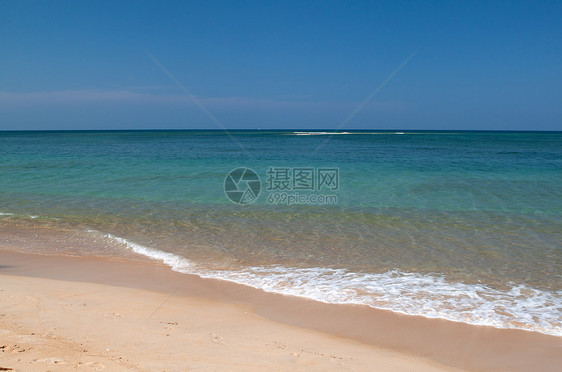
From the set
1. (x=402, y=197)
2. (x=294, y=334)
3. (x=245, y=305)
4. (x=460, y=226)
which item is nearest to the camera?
(x=294, y=334)

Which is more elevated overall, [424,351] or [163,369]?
[163,369]

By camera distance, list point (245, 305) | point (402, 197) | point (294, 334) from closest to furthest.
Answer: point (294, 334), point (245, 305), point (402, 197)

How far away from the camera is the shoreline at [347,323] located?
152 inches

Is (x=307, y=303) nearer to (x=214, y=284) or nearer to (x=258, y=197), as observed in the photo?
(x=214, y=284)

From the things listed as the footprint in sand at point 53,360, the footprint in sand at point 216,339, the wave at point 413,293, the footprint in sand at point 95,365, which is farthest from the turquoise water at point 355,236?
the footprint in sand at point 53,360

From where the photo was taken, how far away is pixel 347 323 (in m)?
4.60

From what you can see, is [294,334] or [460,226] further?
[460,226]

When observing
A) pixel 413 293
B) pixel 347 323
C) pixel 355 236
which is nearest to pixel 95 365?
pixel 347 323

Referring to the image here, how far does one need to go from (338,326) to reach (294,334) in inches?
23.3

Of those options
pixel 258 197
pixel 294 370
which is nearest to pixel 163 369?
pixel 294 370

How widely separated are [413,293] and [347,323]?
1374mm

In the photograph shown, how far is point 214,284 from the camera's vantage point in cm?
588

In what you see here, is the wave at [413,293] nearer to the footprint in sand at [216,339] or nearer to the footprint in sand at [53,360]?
the footprint in sand at [216,339]

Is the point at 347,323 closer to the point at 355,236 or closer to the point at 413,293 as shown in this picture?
the point at 413,293
